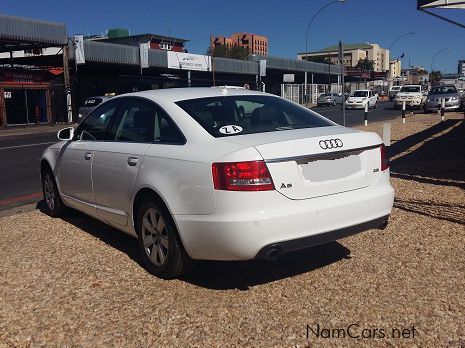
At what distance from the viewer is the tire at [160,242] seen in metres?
3.77

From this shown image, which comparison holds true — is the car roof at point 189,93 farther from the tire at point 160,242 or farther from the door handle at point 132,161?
the tire at point 160,242

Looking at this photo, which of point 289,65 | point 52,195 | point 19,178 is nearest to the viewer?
point 52,195

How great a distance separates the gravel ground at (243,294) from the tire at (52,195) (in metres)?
0.54

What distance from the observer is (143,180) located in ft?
12.9

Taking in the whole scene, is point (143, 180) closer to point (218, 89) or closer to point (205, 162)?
point (205, 162)

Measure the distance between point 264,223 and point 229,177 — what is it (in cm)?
38

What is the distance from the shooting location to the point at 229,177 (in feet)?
10.9

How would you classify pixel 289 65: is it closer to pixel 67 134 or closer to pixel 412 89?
pixel 412 89

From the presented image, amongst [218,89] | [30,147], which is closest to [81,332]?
[218,89]

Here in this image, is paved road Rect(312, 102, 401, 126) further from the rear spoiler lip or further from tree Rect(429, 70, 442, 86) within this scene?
tree Rect(429, 70, 442, 86)

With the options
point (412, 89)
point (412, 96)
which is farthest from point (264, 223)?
point (412, 89)

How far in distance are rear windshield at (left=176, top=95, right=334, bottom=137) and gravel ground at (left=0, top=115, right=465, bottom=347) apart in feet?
3.90

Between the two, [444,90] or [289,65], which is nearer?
[444,90]

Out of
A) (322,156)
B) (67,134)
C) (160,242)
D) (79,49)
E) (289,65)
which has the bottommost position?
(160,242)
